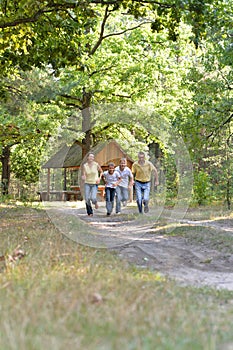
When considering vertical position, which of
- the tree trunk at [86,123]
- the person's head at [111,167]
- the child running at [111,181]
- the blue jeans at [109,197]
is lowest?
the blue jeans at [109,197]

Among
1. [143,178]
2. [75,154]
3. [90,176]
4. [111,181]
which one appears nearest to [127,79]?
[111,181]

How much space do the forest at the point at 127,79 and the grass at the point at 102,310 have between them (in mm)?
5231

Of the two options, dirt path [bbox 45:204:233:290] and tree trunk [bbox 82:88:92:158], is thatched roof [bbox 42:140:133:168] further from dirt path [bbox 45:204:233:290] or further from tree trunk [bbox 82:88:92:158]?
dirt path [bbox 45:204:233:290]

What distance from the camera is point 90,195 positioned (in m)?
15.8

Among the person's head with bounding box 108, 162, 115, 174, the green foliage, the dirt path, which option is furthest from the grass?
the green foliage

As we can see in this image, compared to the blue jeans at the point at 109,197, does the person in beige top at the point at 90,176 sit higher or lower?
higher

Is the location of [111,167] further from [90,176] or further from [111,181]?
[90,176]

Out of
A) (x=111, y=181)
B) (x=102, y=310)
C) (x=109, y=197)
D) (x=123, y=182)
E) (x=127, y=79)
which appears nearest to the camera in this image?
(x=102, y=310)

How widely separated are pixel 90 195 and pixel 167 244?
5.38 metres

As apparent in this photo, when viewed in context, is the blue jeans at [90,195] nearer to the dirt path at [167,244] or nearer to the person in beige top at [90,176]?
the person in beige top at [90,176]

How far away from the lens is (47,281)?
540cm

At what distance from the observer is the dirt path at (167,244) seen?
8016 millimetres

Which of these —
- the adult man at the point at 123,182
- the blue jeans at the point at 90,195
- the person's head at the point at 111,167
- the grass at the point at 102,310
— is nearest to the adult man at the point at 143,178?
the adult man at the point at 123,182

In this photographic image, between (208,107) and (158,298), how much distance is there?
12397mm
